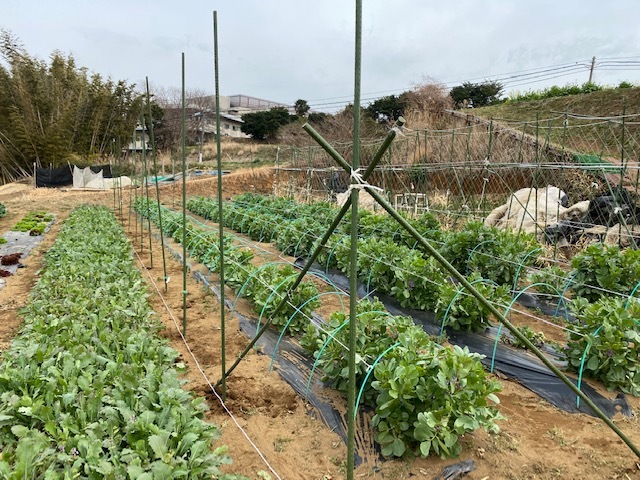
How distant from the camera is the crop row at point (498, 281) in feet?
12.8

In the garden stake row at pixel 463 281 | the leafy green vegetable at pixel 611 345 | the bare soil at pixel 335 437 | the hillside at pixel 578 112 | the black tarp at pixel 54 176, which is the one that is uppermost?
the hillside at pixel 578 112

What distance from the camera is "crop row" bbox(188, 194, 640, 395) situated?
391 centimetres

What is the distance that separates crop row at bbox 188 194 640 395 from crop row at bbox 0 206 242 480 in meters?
3.10

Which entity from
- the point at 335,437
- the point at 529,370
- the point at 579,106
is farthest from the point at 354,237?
the point at 579,106

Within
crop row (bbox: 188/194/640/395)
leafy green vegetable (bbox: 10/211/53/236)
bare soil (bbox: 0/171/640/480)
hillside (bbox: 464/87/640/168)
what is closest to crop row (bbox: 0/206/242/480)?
bare soil (bbox: 0/171/640/480)

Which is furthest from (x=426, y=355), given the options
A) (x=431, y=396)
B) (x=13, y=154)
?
(x=13, y=154)

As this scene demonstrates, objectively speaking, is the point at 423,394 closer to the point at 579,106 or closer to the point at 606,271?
the point at 606,271

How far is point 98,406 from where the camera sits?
2.79 meters

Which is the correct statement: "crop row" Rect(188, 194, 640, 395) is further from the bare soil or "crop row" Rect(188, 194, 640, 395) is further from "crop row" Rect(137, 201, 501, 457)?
"crop row" Rect(137, 201, 501, 457)

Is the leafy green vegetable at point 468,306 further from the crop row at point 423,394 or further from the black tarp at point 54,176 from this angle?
the black tarp at point 54,176

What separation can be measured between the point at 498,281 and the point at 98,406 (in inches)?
232

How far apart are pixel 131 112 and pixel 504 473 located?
1387 inches

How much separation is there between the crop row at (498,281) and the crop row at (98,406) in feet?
10.2

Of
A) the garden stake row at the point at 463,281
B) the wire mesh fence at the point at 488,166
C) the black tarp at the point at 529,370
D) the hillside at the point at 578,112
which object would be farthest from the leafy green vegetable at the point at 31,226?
the hillside at the point at 578,112
